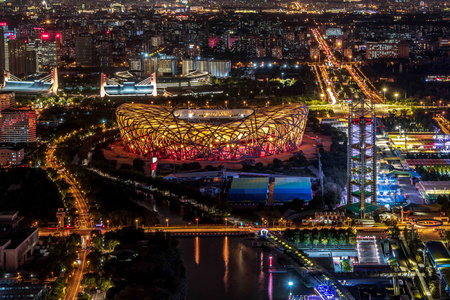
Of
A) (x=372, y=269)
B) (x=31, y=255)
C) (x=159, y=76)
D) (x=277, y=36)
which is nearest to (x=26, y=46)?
(x=159, y=76)

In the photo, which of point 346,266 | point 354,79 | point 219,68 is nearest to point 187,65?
point 219,68

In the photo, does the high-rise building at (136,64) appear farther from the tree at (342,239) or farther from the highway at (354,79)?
the tree at (342,239)

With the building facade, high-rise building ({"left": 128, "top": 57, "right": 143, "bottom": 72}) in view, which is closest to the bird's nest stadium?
the building facade

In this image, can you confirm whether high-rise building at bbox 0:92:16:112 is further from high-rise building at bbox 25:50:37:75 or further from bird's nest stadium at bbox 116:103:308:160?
high-rise building at bbox 25:50:37:75

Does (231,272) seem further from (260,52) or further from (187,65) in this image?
(260,52)

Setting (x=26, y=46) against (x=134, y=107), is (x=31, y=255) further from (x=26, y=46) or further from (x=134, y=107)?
(x=26, y=46)
